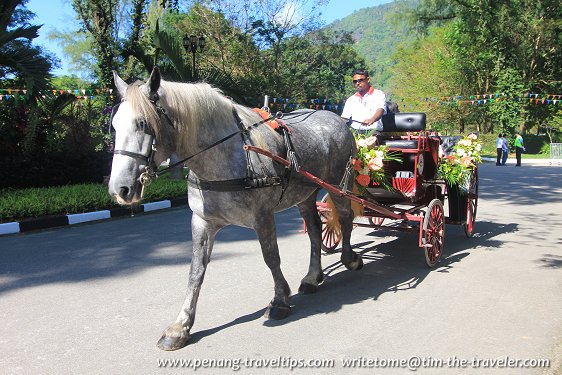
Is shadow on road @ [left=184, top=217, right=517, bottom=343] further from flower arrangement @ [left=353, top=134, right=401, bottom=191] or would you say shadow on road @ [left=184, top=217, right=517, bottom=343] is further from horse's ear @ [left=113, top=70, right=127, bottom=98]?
horse's ear @ [left=113, top=70, right=127, bottom=98]

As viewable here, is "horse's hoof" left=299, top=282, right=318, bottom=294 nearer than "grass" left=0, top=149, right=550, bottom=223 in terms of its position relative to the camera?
Yes

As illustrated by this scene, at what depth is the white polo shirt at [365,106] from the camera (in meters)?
5.99

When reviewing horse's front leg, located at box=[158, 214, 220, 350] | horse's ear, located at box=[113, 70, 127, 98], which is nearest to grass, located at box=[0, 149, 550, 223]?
horse's front leg, located at box=[158, 214, 220, 350]

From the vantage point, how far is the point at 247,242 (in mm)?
6941

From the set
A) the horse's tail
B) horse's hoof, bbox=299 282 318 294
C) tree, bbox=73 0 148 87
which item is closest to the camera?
horse's hoof, bbox=299 282 318 294

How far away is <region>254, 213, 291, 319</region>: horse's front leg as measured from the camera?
A: 13.0 feet

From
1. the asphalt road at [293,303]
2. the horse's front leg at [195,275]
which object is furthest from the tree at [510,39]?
the horse's front leg at [195,275]

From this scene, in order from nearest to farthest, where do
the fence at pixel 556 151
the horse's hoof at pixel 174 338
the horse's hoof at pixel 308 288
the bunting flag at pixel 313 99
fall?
the horse's hoof at pixel 174 338
the horse's hoof at pixel 308 288
the bunting flag at pixel 313 99
the fence at pixel 556 151

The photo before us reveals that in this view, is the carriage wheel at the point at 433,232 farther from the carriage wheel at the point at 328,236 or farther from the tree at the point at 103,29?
the tree at the point at 103,29

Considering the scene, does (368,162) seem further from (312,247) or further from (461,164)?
(461,164)

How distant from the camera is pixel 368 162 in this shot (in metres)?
5.48

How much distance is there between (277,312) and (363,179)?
2.02 meters

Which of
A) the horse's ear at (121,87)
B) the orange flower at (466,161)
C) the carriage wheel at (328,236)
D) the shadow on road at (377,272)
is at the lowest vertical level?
the shadow on road at (377,272)

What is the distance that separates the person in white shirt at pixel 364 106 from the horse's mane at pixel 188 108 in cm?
250
